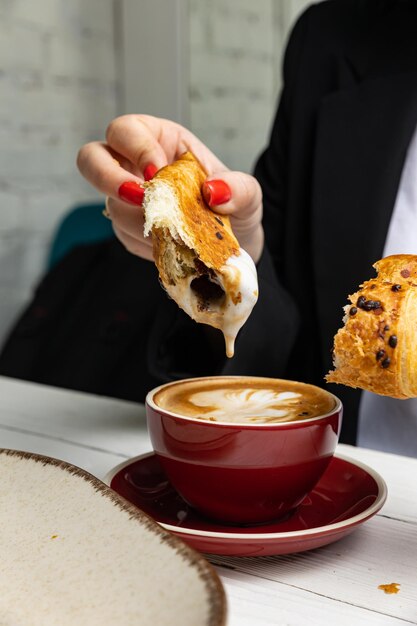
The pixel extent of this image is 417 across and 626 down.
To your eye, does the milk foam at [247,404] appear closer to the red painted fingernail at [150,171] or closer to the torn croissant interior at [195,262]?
the torn croissant interior at [195,262]

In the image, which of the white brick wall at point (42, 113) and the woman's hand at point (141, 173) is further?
the white brick wall at point (42, 113)

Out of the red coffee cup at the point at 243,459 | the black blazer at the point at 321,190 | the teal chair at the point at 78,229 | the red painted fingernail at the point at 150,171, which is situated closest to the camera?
the red coffee cup at the point at 243,459

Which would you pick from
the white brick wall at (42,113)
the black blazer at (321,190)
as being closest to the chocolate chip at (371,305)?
the black blazer at (321,190)

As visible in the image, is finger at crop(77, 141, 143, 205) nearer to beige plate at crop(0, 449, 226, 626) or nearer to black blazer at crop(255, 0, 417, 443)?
beige plate at crop(0, 449, 226, 626)

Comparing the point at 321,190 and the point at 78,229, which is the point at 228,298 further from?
the point at 78,229

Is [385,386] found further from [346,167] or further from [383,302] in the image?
[346,167]

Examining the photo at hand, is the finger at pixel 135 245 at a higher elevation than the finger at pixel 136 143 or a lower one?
lower

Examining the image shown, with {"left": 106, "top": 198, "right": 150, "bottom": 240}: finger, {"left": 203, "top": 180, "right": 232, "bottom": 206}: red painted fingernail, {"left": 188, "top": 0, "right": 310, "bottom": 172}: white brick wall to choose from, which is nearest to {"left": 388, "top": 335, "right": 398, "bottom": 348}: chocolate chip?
{"left": 203, "top": 180, "right": 232, "bottom": 206}: red painted fingernail
